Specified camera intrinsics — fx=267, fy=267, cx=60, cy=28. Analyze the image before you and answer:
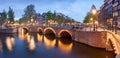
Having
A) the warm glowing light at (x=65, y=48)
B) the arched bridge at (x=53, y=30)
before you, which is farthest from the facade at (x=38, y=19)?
the warm glowing light at (x=65, y=48)

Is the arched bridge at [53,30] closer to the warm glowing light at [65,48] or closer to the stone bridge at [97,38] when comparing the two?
the stone bridge at [97,38]

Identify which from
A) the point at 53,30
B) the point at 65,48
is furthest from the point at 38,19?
the point at 65,48

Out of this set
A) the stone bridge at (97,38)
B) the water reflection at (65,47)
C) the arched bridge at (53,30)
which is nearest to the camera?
the stone bridge at (97,38)

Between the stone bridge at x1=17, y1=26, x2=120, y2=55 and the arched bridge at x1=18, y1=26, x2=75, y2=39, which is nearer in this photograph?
the stone bridge at x1=17, y1=26, x2=120, y2=55

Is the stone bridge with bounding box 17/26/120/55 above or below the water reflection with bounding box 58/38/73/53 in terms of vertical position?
above

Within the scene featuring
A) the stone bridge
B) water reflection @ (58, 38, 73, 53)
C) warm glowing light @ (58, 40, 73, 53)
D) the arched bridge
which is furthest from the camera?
the arched bridge

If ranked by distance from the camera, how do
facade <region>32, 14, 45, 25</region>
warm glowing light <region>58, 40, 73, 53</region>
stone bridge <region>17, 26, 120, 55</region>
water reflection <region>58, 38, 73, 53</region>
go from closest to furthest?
1. stone bridge <region>17, 26, 120, 55</region>
2. warm glowing light <region>58, 40, 73, 53</region>
3. water reflection <region>58, 38, 73, 53</region>
4. facade <region>32, 14, 45, 25</region>

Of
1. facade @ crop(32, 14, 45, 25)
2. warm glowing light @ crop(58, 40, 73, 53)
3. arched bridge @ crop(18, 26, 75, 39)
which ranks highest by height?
facade @ crop(32, 14, 45, 25)

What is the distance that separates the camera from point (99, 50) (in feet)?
136

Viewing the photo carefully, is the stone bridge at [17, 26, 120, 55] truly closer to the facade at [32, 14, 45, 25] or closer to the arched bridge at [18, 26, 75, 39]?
the arched bridge at [18, 26, 75, 39]

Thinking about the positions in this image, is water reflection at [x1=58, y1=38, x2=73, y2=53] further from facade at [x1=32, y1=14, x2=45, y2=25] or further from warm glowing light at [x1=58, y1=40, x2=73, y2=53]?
facade at [x1=32, y1=14, x2=45, y2=25]

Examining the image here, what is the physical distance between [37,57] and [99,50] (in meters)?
9.63

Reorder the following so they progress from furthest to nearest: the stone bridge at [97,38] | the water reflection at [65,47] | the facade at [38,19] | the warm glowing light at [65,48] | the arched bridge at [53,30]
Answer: the facade at [38,19] → the arched bridge at [53,30] → the water reflection at [65,47] → the warm glowing light at [65,48] → the stone bridge at [97,38]

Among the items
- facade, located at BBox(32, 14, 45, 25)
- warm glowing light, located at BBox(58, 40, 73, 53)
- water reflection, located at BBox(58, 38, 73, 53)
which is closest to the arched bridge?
water reflection, located at BBox(58, 38, 73, 53)
